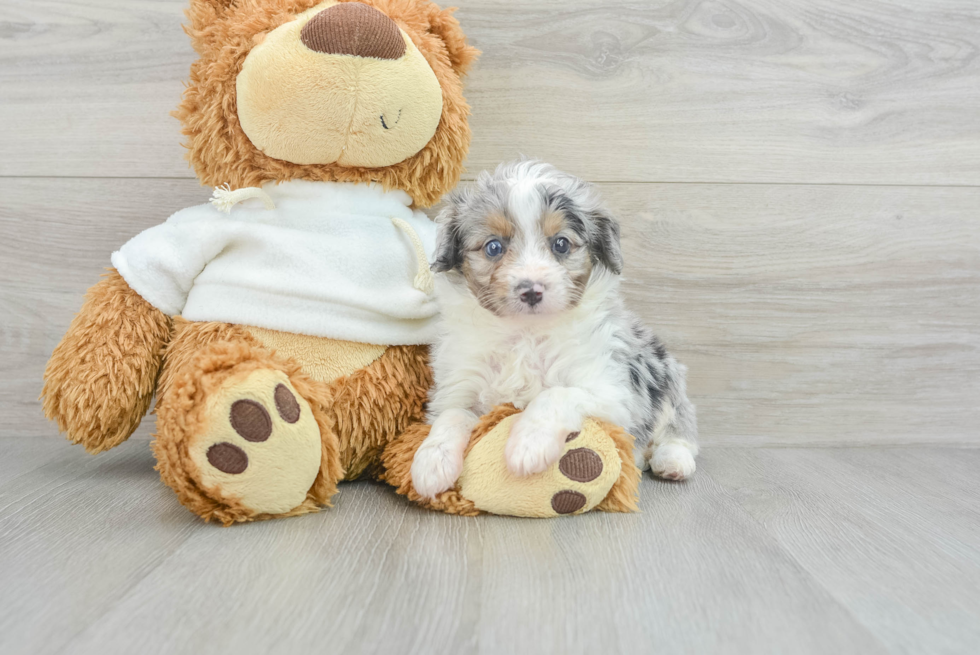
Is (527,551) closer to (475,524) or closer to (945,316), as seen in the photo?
(475,524)

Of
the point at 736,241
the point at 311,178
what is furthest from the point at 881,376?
the point at 311,178

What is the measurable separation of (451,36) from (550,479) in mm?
1098

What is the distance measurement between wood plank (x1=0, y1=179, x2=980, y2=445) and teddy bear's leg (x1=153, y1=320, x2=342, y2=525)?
0.92 m

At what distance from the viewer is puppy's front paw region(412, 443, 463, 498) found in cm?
145

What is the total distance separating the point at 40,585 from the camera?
1121mm

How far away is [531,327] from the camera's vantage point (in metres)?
1.61

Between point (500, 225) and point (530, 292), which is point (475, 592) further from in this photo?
point (500, 225)

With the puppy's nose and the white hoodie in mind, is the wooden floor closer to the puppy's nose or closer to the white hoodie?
the white hoodie

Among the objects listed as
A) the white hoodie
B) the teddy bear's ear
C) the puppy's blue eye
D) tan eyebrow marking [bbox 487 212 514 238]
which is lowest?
the white hoodie

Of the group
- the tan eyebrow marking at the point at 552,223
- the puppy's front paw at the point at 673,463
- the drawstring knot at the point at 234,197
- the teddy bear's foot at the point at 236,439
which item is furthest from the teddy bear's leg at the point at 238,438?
the puppy's front paw at the point at 673,463

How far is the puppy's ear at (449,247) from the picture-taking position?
1.59m

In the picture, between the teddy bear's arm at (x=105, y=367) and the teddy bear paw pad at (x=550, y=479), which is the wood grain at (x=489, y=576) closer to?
the teddy bear paw pad at (x=550, y=479)

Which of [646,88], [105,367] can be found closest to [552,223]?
[646,88]

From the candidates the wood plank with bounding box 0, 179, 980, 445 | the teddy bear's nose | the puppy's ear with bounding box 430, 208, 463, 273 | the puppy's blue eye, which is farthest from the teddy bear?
the wood plank with bounding box 0, 179, 980, 445
